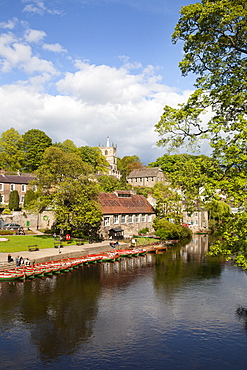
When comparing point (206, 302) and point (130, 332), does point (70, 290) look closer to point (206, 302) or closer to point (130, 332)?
point (130, 332)

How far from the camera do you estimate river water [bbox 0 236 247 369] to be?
51.9 ft

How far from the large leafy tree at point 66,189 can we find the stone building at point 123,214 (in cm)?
585

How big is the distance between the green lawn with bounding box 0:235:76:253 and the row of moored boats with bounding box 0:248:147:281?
578 centimetres

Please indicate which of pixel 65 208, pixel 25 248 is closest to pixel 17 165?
pixel 65 208

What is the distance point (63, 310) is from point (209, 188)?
1418 cm

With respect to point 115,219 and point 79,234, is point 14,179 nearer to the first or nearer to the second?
point 79,234

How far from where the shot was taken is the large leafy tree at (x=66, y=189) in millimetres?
43281

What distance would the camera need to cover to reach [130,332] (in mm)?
18531

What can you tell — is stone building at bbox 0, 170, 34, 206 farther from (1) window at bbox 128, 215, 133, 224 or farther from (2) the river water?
(2) the river water

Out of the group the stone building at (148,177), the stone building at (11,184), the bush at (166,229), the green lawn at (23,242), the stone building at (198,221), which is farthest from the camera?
the stone building at (148,177)

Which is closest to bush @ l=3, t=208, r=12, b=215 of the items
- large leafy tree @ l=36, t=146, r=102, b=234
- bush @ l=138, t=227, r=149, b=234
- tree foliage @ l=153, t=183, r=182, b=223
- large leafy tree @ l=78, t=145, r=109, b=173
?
large leafy tree @ l=36, t=146, r=102, b=234

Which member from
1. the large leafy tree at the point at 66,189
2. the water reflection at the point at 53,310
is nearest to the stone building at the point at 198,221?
the large leafy tree at the point at 66,189

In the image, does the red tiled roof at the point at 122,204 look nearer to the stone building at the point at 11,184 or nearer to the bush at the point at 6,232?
the bush at the point at 6,232

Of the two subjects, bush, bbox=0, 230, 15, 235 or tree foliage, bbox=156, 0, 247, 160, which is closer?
tree foliage, bbox=156, 0, 247, 160
